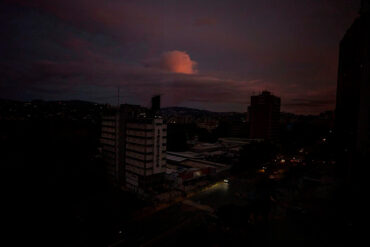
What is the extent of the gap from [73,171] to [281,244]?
20823 mm

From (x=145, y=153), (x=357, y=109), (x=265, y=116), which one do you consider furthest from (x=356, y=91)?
(x=265, y=116)

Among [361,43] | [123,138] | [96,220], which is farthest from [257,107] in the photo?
[96,220]

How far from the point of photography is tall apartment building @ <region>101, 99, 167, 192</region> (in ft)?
78.1

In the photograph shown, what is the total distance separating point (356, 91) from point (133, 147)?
30.2 metres

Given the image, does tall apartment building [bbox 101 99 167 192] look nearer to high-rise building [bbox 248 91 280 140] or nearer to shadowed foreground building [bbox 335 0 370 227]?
shadowed foreground building [bbox 335 0 370 227]

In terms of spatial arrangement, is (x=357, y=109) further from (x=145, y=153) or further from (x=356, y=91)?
(x=145, y=153)

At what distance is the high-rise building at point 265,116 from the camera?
2709 inches

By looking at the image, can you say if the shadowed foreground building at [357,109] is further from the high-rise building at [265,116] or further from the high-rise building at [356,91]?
Answer: the high-rise building at [265,116]

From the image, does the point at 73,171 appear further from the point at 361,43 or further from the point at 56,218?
the point at 361,43

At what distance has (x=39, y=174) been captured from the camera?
18141 mm

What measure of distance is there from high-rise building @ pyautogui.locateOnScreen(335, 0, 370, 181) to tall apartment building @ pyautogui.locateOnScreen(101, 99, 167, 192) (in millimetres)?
22353

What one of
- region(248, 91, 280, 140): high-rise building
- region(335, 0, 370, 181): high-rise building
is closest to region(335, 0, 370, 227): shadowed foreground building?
region(335, 0, 370, 181): high-rise building

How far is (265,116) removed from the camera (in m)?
69.1

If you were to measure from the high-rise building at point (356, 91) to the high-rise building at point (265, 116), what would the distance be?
116 feet
